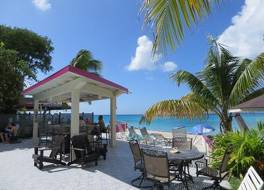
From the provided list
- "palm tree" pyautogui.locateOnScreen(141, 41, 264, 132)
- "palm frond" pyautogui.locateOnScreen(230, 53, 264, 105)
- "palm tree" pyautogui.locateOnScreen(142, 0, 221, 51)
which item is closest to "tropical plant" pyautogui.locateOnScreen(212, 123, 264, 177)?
"palm frond" pyautogui.locateOnScreen(230, 53, 264, 105)

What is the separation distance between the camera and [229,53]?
11.4 m

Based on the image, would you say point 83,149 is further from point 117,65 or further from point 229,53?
point 117,65

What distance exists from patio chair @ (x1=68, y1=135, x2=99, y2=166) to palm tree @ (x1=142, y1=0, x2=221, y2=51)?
747 cm

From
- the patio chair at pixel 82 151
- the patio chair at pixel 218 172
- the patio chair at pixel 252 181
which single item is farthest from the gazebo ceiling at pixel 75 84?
the patio chair at pixel 252 181

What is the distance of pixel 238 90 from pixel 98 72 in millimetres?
19733

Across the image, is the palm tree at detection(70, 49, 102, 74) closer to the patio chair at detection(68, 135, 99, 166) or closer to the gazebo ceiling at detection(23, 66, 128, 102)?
the gazebo ceiling at detection(23, 66, 128, 102)

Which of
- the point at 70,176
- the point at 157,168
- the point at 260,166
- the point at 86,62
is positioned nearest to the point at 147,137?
the point at 70,176

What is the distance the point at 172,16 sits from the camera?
2.87 metres

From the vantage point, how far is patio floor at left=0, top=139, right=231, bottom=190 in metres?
7.45

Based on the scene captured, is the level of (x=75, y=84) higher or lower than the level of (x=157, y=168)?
higher

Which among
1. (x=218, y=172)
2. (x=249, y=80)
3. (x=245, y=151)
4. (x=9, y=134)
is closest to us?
(x=245, y=151)

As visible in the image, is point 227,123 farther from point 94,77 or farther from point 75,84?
point 75,84

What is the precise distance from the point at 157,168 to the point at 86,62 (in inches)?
884

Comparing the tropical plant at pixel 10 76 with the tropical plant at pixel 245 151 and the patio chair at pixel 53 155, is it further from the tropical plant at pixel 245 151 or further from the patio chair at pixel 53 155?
the tropical plant at pixel 245 151
